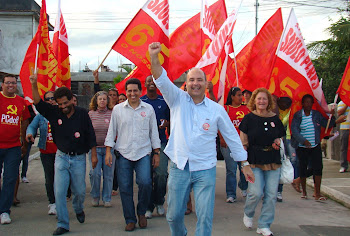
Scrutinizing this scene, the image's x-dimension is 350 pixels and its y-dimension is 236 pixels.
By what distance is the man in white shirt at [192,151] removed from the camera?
4.07m

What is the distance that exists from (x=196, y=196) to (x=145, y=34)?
4421 millimetres

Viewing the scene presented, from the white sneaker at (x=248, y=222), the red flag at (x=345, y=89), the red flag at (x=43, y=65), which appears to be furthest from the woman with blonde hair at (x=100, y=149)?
the red flag at (x=345, y=89)

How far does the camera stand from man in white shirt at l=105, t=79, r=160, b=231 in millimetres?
5703

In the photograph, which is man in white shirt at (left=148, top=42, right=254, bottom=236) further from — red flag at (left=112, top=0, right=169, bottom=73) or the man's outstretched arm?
red flag at (left=112, top=0, right=169, bottom=73)

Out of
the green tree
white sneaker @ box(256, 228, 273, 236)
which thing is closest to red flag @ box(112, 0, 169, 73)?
white sneaker @ box(256, 228, 273, 236)

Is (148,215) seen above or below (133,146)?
below

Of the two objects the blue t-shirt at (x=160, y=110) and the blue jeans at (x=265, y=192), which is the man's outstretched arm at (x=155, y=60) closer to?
the blue jeans at (x=265, y=192)

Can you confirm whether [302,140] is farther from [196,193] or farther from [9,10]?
[9,10]

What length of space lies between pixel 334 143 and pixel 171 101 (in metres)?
11.0

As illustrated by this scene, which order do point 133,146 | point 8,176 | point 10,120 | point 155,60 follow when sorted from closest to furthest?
1. point 155,60
2. point 133,146
3. point 8,176
4. point 10,120

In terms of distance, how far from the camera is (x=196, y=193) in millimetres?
4156

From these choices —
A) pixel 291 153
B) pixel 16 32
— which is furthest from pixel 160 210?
pixel 16 32

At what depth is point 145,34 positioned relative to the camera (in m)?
7.90

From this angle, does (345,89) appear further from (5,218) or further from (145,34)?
(5,218)
